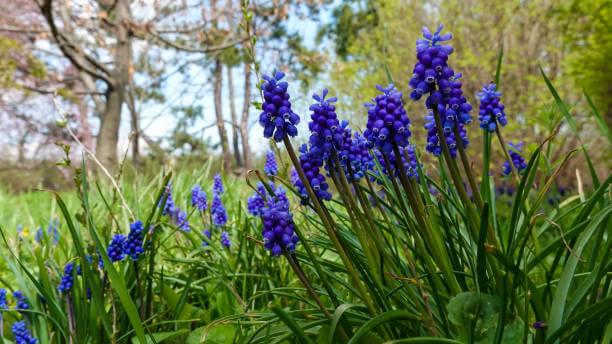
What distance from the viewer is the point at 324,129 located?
1342 mm

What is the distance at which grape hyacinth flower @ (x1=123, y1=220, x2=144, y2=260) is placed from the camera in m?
1.78

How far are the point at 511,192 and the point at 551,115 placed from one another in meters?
7.93

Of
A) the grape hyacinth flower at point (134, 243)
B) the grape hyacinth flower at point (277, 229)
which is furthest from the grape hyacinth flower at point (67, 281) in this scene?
the grape hyacinth flower at point (277, 229)

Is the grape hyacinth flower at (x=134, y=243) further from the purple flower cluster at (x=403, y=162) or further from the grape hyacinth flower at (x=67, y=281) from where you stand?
the purple flower cluster at (x=403, y=162)

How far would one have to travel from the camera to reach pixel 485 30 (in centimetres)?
943

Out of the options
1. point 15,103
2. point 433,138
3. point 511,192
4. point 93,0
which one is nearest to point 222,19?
point 93,0

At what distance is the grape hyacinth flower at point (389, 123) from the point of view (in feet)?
4.41

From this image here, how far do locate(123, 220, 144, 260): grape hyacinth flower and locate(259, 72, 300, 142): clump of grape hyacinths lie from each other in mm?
878

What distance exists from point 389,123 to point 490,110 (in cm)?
→ 76

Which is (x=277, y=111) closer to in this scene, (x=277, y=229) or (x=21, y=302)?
(x=277, y=229)

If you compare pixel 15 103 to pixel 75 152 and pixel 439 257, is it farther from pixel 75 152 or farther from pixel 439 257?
pixel 439 257

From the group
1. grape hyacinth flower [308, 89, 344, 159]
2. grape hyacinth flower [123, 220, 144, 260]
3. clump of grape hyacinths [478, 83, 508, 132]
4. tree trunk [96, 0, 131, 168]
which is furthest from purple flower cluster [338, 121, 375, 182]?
tree trunk [96, 0, 131, 168]

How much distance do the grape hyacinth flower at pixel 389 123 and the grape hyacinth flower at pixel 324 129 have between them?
0.41 feet

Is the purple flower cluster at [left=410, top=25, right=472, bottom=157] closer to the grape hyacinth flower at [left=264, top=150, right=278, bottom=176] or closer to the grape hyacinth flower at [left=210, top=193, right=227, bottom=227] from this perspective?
the grape hyacinth flower at [left=264, top=150, right=278, bottom=176]
